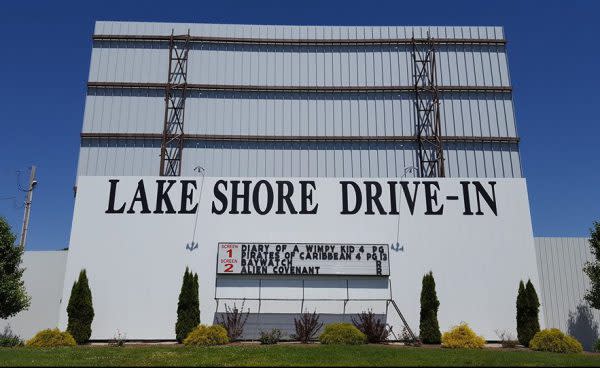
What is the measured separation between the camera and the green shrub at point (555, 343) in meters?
16.2

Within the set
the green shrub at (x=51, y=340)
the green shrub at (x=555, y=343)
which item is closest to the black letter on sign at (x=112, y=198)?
the green shrub at (x=51, y=340)

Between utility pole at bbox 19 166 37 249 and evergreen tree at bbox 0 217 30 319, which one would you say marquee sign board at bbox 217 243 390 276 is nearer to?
evergreen tree at bbox 0 217 30 319

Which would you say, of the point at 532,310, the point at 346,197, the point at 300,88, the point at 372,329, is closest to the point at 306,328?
the point at 372,329

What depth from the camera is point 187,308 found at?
19312 millimetres

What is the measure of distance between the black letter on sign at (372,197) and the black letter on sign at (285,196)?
9.79 ft

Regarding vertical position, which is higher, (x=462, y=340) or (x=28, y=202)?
(x=28, y=202)

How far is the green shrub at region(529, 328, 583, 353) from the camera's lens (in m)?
16.2

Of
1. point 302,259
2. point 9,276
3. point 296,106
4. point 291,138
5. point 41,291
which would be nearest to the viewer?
point 9,276

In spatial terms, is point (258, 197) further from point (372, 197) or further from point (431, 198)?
point (431, 198)

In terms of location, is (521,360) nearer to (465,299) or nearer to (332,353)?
(332,353)

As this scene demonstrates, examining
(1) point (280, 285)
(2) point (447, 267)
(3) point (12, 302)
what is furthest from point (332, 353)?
(3) point (12, 302)

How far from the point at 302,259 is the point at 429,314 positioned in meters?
5.16

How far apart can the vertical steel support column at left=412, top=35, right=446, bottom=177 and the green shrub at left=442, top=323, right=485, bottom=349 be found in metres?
12.1

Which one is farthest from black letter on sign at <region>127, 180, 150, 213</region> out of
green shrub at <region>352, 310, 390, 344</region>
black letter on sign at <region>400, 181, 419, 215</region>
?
black letter on sign at <region>400, 181, 419, 215</region>
